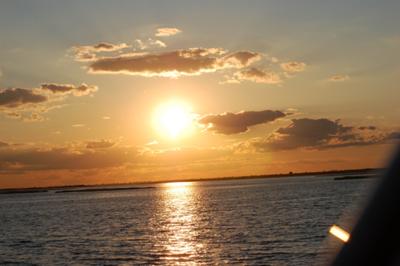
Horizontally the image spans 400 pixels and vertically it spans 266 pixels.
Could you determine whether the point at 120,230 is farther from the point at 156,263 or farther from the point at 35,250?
the point at 156,263

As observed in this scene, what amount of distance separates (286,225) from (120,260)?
28.4m

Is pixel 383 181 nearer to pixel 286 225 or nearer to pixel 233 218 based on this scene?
pixel 286 225

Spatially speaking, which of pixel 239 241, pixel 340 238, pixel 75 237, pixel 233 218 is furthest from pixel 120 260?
pixel 340 238

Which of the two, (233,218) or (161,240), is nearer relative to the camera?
(161,240)

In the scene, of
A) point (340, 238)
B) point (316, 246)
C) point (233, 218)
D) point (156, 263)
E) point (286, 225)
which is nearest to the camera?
point (340, 238)

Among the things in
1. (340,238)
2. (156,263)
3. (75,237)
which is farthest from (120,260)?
(340,238)

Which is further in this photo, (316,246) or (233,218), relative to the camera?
(233,218)

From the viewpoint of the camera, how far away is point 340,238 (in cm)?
134

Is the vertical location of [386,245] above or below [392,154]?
below

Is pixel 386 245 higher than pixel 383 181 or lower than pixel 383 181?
lower

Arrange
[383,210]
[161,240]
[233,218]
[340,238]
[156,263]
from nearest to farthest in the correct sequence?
1. [383,210]
2. [340,238]
3. [156,263]
4. [161,240]
5. [233,218]

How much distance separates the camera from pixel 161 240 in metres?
67.9

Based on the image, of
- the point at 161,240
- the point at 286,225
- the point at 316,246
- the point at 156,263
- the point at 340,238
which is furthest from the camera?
the point at 286,225

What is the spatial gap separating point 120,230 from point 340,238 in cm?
8572
